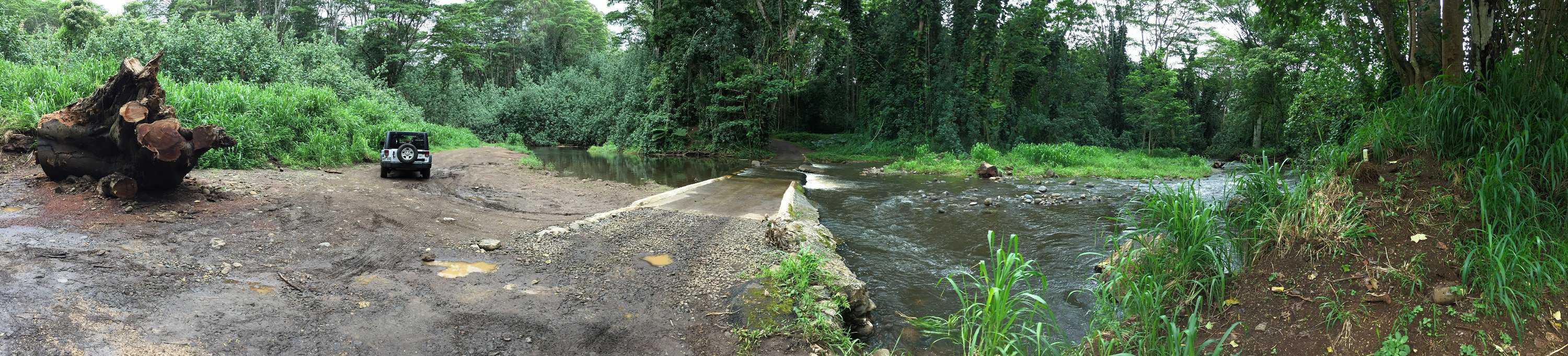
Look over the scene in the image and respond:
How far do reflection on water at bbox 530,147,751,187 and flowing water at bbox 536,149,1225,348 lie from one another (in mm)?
233

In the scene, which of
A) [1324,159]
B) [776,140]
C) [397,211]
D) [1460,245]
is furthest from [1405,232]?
[776,140]

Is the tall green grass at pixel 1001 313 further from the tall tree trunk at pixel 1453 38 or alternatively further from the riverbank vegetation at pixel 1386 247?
the tall tree trunk at pixel 1453 38

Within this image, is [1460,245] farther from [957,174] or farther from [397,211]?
[957,174]

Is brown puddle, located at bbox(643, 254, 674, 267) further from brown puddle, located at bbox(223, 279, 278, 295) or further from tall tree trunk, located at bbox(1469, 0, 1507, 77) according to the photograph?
tall tree trunk, located at bbox(1469, 0, 1507, 77)

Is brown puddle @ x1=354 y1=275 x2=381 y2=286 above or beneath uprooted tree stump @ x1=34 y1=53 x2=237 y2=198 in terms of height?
beneath

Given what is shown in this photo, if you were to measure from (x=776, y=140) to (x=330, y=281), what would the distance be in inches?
1107

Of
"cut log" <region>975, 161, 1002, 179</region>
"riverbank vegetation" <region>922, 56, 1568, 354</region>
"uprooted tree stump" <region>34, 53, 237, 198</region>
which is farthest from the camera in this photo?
"cut log" <region>975, 161, 1002, 179</region>

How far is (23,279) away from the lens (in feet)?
12.1

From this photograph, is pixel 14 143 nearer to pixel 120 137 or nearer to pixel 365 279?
pixel 120 137

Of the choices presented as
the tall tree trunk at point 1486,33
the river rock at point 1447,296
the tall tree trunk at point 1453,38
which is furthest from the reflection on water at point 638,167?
the river rock at point 1447,296

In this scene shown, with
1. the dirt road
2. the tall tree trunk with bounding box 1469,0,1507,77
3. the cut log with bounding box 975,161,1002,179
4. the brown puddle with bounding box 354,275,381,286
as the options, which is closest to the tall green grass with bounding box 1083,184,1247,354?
the tall tree trunk with bounding box 1469,0,1507,77

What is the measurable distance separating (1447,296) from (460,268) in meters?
6.22

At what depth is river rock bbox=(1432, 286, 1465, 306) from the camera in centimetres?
295

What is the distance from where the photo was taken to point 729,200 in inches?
384
